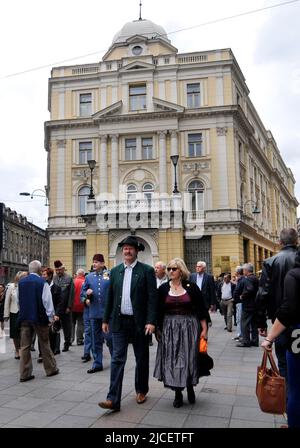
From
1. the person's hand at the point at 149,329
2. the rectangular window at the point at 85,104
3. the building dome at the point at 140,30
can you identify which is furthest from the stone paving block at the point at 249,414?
the building dome at the point at 140,30

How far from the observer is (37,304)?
756 centimetres

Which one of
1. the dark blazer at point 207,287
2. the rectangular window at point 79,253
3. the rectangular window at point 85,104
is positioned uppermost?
the rectangular window at point 85,104

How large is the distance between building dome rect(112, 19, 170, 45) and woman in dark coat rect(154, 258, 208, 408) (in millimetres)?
35617

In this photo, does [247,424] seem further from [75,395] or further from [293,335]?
[75,395]

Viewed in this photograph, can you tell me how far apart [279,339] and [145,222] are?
2519 centimetres

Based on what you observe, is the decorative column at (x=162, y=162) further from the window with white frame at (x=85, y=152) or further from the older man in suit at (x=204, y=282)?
the older man in suit at (x=204, y=282)

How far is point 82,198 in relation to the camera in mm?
35125

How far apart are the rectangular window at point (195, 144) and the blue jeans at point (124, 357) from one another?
1146 inches

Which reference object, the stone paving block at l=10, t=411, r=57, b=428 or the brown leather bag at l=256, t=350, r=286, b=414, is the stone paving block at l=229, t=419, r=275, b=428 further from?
the stone paving block at l=10, t=411, r=57, b=428

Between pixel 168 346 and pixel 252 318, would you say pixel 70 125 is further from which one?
pixel 168 346

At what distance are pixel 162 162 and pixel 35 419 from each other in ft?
96.5

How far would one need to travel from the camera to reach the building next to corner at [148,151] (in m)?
31.7

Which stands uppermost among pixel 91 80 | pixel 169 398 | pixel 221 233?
pixel 91 80
